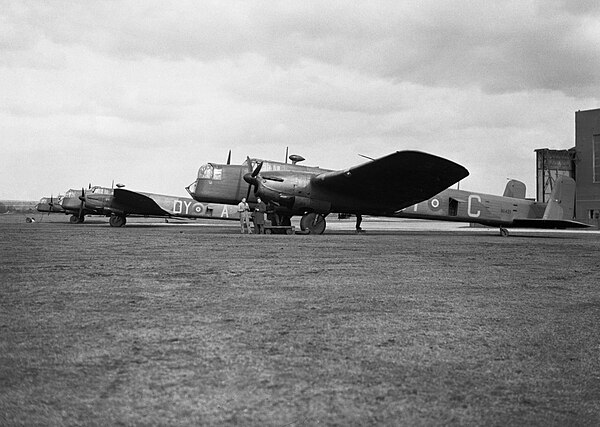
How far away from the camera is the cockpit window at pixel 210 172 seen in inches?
784

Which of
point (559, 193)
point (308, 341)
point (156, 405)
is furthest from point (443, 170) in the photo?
point (156, 405)

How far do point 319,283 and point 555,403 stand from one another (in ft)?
10.7

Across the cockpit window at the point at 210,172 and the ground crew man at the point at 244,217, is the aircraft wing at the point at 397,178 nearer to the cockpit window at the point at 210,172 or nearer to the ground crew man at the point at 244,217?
the ground crew man at the point at 244,217

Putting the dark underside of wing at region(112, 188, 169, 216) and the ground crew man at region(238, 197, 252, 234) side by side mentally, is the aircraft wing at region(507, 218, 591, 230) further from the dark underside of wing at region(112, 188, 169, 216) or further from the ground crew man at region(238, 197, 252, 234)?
the dark underside of wing at region(112, 188, 169, 216)

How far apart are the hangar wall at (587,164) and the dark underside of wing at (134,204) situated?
29.1 m

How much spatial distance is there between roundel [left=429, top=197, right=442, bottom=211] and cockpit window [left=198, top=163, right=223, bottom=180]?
812 cm

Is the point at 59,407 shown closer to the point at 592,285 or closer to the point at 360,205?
the point at 592,285

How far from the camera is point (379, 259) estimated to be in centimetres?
816

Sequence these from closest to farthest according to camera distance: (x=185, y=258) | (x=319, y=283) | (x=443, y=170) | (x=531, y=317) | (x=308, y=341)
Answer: (x=308, y=341), (x=531, y=317), (x=319, y=283), (x=185, y=258), (x=443, y=170)

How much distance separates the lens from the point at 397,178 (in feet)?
56.2

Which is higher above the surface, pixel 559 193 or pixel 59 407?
pixel 559 193

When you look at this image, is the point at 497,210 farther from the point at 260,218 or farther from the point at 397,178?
the point at 260,218

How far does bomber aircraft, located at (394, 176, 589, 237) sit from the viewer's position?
20.5 m

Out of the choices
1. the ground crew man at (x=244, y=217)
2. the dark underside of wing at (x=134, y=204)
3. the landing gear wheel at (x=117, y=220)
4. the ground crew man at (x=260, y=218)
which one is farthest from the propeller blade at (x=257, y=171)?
the landing gear wheel at (x=117, y=220)
